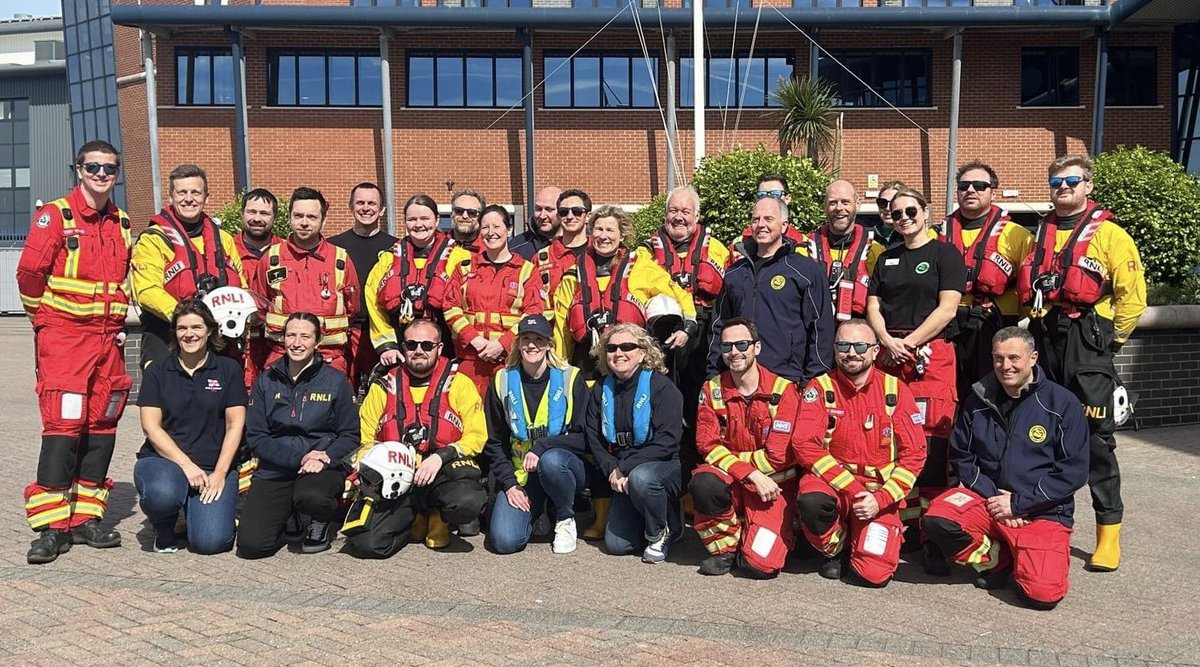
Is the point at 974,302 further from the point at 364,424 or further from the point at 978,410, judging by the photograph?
the point at 364,424

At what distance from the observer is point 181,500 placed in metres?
6.12

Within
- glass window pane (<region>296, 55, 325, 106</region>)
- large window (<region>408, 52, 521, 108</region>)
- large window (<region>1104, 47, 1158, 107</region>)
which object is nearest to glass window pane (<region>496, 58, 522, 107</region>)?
large window (<region>408, 52, 521, 108</region>)

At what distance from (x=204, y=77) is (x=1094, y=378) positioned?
2459 centimetres

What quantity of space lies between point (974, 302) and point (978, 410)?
3.46ft

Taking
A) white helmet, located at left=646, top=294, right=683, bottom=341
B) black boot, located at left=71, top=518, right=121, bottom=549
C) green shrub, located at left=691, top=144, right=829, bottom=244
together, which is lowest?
black boot, located at left=71, top=518, right=121, bottom=549

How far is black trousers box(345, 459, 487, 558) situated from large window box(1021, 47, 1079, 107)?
23.0 metres

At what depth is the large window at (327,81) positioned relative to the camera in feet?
84.2

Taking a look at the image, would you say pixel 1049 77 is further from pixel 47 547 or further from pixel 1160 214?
pixel 47 547

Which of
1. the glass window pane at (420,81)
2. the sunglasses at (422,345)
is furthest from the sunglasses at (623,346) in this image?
the glass window pane at (420,81)

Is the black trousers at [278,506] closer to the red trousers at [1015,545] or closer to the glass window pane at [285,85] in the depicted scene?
the red trousers at [1015,545]

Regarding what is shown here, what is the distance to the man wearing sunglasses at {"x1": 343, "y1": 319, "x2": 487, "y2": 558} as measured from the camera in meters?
6.17

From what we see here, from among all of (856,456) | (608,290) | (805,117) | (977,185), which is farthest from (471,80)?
(856,456)

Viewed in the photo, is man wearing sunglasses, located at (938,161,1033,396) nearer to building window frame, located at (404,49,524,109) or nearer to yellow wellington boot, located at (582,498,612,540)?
yellow wellington boot, located at (582,498,612,540)

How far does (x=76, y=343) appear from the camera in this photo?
6141 millimetres
